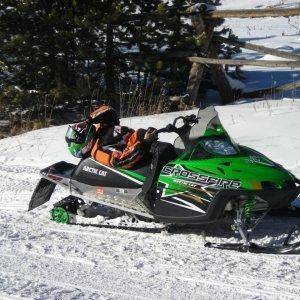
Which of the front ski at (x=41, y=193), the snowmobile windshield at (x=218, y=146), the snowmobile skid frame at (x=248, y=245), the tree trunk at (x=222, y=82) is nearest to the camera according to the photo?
the snowmobile skid frame at (x=248, y=245)

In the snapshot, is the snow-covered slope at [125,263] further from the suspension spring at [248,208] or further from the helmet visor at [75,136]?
the helmet visor at [75,136]

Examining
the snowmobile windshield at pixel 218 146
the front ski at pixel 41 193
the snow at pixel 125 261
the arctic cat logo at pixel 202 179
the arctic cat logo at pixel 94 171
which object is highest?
the snowmobile windshield at pixel 218 146

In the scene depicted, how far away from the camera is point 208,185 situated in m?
4.64

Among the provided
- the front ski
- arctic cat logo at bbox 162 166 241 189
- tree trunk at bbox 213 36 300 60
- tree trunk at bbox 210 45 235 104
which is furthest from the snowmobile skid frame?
tree trunk at bbox 210 45 235 104

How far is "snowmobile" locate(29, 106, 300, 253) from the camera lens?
4520 mm

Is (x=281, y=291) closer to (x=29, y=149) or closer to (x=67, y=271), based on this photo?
(x=67, y=271)

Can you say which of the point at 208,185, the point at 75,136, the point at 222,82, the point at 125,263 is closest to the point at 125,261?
the point at 125,263

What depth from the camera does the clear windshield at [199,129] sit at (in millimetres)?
4840

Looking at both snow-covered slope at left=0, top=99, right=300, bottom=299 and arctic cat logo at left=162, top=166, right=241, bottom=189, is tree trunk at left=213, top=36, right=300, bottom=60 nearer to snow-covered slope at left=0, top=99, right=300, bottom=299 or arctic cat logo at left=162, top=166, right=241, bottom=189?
snow-covered slope at left=0, top=99, right=300, bottom=299

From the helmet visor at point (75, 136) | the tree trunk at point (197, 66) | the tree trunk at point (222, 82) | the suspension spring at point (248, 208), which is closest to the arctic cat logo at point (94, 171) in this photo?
the helmet visor at point (75, 136)

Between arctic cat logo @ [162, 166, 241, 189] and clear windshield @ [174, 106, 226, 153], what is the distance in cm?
23

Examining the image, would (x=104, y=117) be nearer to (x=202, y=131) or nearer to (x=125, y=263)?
(x=202, y=131)

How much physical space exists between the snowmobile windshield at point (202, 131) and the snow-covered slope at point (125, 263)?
80 cm

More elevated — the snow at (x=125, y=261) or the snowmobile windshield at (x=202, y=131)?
the snowmobile windshield at (x=202, y=131)
